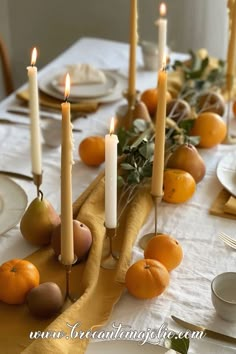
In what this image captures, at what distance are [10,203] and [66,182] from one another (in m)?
0.37

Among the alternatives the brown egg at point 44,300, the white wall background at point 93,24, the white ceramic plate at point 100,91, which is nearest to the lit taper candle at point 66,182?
the brown egg at point 44,300

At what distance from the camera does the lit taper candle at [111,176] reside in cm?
93

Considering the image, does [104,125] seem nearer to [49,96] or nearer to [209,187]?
[49,96]

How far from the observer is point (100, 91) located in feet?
5.85

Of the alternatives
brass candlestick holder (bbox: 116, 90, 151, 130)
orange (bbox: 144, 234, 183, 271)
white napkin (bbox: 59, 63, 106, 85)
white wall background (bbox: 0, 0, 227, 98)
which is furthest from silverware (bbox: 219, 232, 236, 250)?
white wall background (bbox: 0, 0, 227, 98)

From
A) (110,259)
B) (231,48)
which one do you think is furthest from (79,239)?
(231,48)

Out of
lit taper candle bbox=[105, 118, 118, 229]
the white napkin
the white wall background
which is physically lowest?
the white wall background

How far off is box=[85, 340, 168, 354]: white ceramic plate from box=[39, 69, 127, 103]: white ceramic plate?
952 mm

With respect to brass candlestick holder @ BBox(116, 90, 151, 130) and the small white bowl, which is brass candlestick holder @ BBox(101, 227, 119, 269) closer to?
the small white bowl

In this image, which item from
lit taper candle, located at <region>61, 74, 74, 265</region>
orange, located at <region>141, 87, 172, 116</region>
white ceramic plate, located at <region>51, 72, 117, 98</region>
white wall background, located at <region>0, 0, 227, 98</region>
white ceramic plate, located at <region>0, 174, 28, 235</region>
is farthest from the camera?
white wall background, located at <region>0, 0, 227, 98</region>

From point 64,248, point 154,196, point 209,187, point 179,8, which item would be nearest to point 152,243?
point 154,196

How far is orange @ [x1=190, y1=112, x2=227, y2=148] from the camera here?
4.79 ft

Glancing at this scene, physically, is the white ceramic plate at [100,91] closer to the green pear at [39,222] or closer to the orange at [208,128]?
the orange at [208,128]

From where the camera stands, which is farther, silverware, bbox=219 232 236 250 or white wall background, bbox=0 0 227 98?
white wall background, bbox=0 0 227 98
